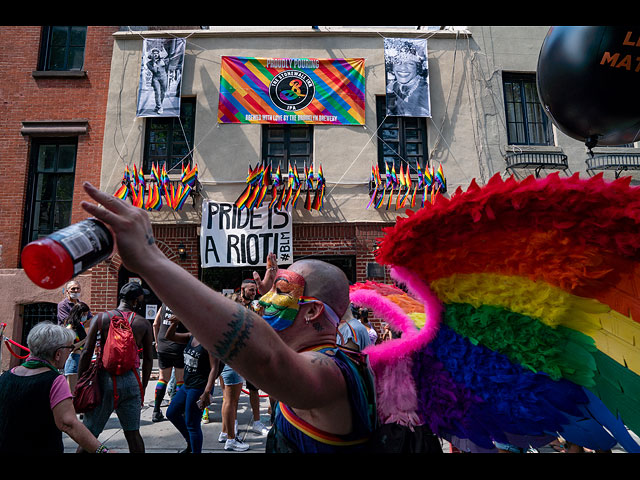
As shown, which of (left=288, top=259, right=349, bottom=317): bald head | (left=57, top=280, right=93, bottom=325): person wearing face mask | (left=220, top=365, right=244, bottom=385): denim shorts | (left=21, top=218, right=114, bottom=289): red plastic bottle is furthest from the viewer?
(left=57, top=280, right=93, bottom=325): person wearing face mask

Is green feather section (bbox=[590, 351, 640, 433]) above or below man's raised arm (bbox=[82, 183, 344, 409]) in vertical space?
below

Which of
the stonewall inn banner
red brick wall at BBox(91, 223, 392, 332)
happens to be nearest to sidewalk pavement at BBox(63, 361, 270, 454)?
red brick wall at BBox(91, 223, 392, 332)

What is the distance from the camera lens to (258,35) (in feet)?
32.1

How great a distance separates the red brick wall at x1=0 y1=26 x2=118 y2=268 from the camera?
939 centimetres

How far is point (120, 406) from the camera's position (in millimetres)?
3828

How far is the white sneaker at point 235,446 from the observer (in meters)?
4.73

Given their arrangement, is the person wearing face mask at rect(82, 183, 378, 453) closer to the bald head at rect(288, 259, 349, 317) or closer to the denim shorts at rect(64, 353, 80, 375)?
the bald head at rect(288, 259, 349, 317)

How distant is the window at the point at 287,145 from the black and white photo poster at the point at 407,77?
2.03 m

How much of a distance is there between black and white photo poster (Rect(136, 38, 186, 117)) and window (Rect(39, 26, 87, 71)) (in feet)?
6.16

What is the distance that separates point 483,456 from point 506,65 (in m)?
10.5

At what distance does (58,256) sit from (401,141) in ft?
30.2

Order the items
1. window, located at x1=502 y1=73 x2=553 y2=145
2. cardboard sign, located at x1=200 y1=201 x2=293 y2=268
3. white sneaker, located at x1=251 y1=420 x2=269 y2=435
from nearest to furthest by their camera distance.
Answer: white sneaker, located at x1=251 y1=420 x2=269 y2=435, cardboard sign, located at x1=200 y1=201 x2=293 y2=268, window, located at x1=502 y1=73 x2=553 y2=145

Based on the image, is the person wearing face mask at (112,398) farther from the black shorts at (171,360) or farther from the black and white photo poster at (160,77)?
the black and white photo poster at (160,77)

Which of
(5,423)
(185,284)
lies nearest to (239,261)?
(5,423)
